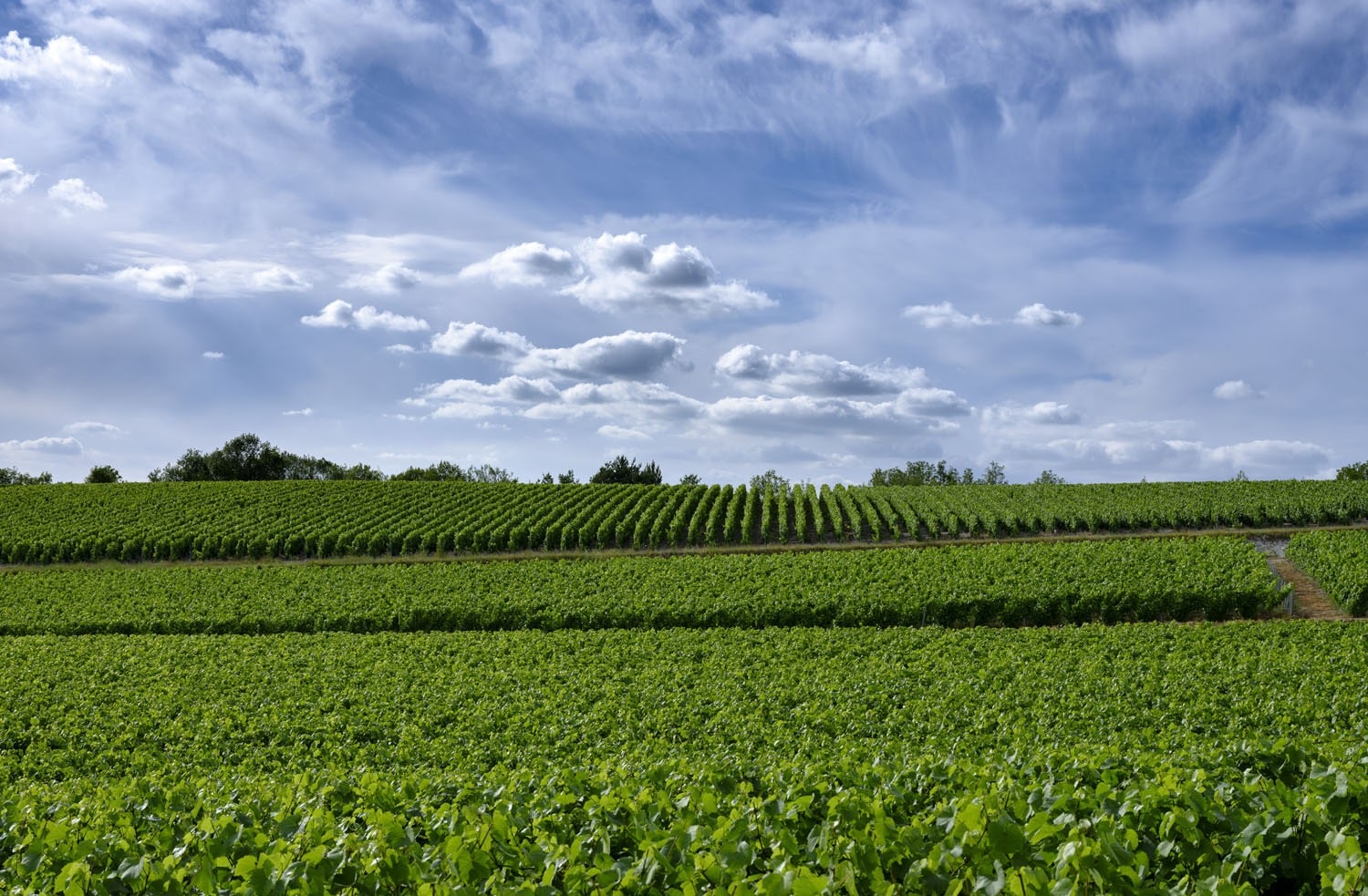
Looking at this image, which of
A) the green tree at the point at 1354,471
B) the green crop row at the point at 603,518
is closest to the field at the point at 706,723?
the green crop row at the point at 603,518

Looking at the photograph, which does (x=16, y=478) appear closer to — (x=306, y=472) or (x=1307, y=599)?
→ (x=306, y=472)

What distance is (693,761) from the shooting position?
11.6 metres

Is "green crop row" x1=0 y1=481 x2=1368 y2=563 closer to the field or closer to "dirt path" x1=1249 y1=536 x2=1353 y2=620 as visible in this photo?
the field

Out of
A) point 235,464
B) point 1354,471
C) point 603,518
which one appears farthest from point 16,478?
point 1354,471

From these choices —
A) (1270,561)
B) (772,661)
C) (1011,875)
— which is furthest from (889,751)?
(1270,561)

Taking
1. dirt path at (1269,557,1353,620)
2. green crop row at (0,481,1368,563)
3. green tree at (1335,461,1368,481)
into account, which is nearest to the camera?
dirt path at (1269,557,1353,620)

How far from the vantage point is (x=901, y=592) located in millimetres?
26891

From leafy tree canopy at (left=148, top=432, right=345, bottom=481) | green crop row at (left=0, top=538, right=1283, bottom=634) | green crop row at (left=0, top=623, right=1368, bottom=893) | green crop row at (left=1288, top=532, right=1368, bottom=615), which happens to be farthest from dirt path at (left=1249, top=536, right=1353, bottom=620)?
leafy tree canopy at (left=148, top=432, right=345, bottom=481)

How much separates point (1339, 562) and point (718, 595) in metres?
21.7

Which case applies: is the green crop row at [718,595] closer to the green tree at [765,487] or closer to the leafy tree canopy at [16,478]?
the green tree at [765,487]

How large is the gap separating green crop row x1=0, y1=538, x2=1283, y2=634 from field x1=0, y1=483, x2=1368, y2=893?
0.13m

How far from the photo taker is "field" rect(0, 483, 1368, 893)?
5445 millimetres

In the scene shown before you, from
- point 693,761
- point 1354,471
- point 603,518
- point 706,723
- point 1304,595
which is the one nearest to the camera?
point 693,761

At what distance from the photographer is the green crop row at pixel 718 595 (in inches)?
1038
